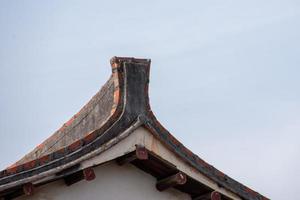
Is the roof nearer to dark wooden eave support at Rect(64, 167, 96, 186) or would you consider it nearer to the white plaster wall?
dark wooden eave support at Rect(64, 167, 96, 186)

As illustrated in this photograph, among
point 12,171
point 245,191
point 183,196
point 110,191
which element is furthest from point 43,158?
point 245,191

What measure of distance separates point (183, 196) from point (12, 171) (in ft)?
11.4

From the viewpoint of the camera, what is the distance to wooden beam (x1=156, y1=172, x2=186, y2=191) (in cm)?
1227

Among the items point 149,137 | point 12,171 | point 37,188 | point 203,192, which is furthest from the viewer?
point 203,192

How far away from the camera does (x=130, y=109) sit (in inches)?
474

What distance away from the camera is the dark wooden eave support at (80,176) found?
37.4 feet

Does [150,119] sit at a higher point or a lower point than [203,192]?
higher

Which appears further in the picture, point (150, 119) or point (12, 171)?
point (150, 119)

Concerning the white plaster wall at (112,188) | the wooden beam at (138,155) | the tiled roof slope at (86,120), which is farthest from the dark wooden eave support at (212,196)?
the tiled roof slope at (86,120)

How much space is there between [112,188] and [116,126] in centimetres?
104

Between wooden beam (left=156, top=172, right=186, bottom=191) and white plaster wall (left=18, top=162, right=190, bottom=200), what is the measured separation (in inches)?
3.7

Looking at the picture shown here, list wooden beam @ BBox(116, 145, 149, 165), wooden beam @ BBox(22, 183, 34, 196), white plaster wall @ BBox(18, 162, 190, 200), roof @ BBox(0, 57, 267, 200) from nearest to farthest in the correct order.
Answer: wooden beam @ BBox(22, 183, 34, 196) → roof @ BBox(0, 57, 267, 200) → white plaster wall @ BBox(18, 162, 190, 200) → wooden beam @ BBox(116, 145, 149, 165)

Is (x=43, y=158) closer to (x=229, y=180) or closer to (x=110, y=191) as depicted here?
(x=110, y=191)

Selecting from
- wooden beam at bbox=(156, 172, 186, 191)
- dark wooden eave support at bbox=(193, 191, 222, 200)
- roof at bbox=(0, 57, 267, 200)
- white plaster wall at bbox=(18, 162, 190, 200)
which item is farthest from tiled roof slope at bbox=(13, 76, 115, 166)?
dark wooden eave support at bbox=(193, 191, 222, 200)
